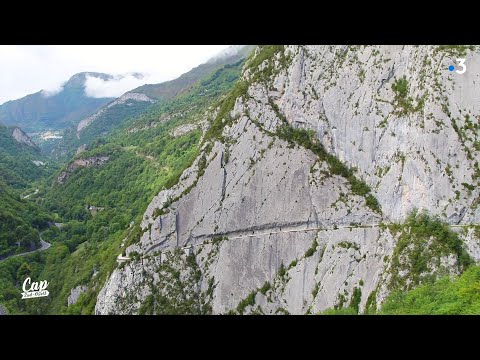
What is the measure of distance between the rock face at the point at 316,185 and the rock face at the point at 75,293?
9797 mm

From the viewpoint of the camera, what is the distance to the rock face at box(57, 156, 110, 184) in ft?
293

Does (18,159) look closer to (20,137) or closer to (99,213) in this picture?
(20,137)

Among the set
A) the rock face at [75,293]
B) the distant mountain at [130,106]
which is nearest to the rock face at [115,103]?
the distant mountain at [130,106]

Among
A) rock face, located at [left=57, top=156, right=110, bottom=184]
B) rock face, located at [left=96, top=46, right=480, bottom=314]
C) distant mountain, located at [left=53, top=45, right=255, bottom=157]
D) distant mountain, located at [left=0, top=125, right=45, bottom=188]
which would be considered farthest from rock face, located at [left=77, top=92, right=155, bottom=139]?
rock face, located at [left=96, top=46, right=480, bottom=314]

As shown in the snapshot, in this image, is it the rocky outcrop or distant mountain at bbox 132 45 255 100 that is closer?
the rocky outcrop

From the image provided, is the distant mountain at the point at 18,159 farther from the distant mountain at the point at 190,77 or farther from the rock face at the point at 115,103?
the distant mountain at the point at 190,77

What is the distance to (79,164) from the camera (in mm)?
90438

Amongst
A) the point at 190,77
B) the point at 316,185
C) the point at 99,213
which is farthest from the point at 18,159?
the point at 316,185

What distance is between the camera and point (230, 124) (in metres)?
34.9

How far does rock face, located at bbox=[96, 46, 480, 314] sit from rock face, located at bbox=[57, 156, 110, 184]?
57.6 meters

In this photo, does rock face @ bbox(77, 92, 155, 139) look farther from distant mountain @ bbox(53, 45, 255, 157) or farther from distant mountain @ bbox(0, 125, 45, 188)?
distant mountain @ bbox(0, 125, 45, 188)

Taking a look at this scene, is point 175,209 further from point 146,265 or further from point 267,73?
point 267,73
